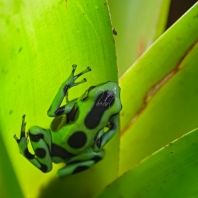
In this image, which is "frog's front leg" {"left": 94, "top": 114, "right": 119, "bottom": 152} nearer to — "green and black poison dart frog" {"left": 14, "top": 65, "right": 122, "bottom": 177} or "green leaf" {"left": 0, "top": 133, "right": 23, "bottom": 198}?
"green and black poison dart frog" {"left": 14, "top": 65, "right": 122, "bottom": 177}

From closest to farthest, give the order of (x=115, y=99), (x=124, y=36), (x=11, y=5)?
(x=11, y=5), (x=115, y=99), (x=124, y=36)

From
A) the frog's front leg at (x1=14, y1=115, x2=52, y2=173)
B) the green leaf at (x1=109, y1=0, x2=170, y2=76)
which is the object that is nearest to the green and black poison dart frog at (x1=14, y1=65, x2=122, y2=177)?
the frog's front leg at (x1=14, y1=115, x2=52, y2=173)

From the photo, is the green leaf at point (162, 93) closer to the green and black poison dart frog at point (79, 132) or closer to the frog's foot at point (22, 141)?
the green and black poison dart frog at point (79, 132)

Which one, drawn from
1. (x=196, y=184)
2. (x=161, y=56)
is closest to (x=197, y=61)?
(x=161, y=56)

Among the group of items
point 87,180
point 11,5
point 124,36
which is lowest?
point 87,180

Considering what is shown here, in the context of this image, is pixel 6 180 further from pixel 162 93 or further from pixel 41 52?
pixel 162 93

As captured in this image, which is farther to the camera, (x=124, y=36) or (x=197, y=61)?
(x=124, y=36)

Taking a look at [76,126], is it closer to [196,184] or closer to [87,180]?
[87,180]
